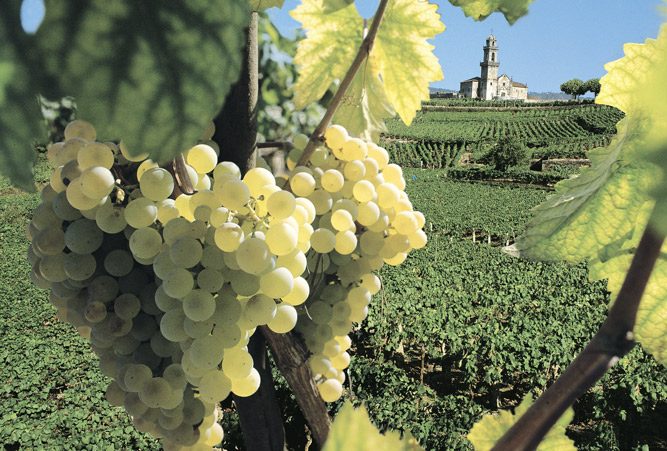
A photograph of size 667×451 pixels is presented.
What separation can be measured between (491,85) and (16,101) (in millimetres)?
68876

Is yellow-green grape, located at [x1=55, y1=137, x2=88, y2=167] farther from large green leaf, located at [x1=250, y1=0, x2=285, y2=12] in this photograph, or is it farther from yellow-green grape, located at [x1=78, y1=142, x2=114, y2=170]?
large green leaf, located at [x1=250, y1=0, x2=285, y2=12]

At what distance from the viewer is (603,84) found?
29 cm

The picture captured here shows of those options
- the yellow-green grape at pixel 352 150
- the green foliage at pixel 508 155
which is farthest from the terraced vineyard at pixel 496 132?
the yellow-green grape at pixel 352 150

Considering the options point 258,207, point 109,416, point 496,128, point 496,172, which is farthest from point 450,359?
point 496,128

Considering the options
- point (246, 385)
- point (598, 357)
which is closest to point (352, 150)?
point (246, 385)

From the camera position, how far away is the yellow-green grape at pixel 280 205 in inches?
20.0

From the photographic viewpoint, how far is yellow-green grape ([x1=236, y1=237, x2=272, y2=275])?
0.47 meters

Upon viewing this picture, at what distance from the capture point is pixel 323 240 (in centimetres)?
61

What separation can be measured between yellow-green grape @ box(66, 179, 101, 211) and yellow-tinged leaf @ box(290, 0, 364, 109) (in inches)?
12.2

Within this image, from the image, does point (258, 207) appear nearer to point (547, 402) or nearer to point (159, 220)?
point (159, 220)

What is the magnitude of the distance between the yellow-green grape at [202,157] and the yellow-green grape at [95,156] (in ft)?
Answer: 0.33

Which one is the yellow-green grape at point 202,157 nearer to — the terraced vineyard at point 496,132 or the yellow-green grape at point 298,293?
the yellow-green grape at point 298,293

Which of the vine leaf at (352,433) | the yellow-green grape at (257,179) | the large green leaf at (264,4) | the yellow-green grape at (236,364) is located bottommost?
the yellow-green grape at (236,364)

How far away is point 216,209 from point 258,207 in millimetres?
58
